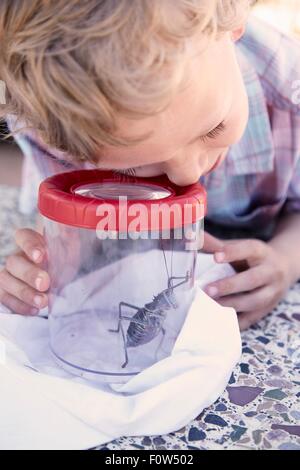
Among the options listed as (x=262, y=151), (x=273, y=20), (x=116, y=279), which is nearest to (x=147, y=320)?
(x=116, y=279)

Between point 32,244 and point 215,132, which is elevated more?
point 215,132

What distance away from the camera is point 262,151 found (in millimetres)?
785

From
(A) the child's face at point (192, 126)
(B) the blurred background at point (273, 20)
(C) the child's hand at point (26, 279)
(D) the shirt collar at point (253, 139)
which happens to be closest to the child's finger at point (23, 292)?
(C) the child's hand at point (26, 279)

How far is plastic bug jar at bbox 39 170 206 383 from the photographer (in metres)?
0.48

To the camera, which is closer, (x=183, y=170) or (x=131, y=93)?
(x=131, y=93)

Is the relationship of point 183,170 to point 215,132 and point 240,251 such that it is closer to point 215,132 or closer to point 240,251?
point 215,132

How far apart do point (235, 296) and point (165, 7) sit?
0.30m

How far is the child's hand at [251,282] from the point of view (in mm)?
575

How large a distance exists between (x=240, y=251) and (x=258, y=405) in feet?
0.58

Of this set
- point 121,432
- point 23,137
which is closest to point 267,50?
point 23,137

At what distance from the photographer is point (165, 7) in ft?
1.23

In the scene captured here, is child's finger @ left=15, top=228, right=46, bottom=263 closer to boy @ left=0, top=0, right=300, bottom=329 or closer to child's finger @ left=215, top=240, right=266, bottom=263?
boy @ left=0, top=0, right=300, bottom=329

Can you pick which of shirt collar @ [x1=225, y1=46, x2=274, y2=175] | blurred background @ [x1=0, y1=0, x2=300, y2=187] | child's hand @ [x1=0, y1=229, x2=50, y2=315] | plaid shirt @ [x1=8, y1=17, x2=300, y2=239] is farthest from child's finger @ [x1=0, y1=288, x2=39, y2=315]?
blurred background @ [x1=0, y1=0, x2=300, y2=187]

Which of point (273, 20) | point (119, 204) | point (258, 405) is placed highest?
point (273, 20)
